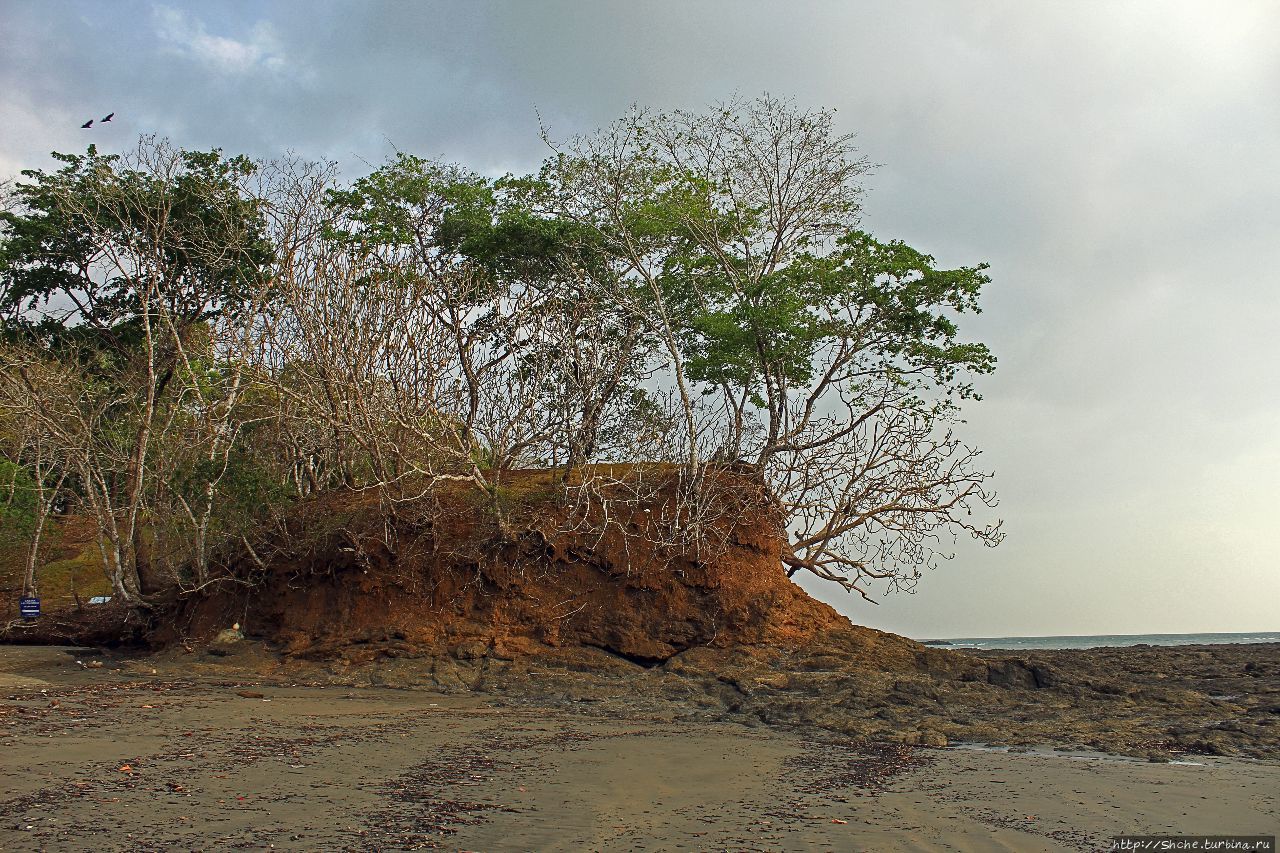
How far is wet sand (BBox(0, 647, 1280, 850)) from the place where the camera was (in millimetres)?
5965

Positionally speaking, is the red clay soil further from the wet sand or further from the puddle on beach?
the puddle on beach

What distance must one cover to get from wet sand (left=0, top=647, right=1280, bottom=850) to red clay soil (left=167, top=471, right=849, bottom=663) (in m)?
3.87

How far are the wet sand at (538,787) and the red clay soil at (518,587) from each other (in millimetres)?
3866

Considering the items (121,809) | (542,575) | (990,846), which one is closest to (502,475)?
(542,575)

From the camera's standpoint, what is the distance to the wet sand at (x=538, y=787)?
19.6 feet

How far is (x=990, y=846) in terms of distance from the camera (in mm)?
5969

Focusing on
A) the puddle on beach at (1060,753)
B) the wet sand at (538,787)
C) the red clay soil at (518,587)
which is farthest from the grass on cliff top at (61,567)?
the puddle on beach at (1060,753)

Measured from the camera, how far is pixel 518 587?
50.0 feet

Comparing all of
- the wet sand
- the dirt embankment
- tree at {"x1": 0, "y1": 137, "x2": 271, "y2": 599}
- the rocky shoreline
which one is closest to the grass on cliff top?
tree at {"x1": 0, "y1": 137, "x2": 271, "y2": 599}

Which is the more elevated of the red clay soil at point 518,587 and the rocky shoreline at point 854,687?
the red clay soil at point 518,587

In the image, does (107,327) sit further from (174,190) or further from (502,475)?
(502,475)

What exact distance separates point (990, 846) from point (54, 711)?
9198 mm

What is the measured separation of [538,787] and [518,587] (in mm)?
7938

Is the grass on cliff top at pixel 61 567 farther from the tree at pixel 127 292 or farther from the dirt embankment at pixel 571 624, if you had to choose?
the dirt embankment at pixel 571 624
